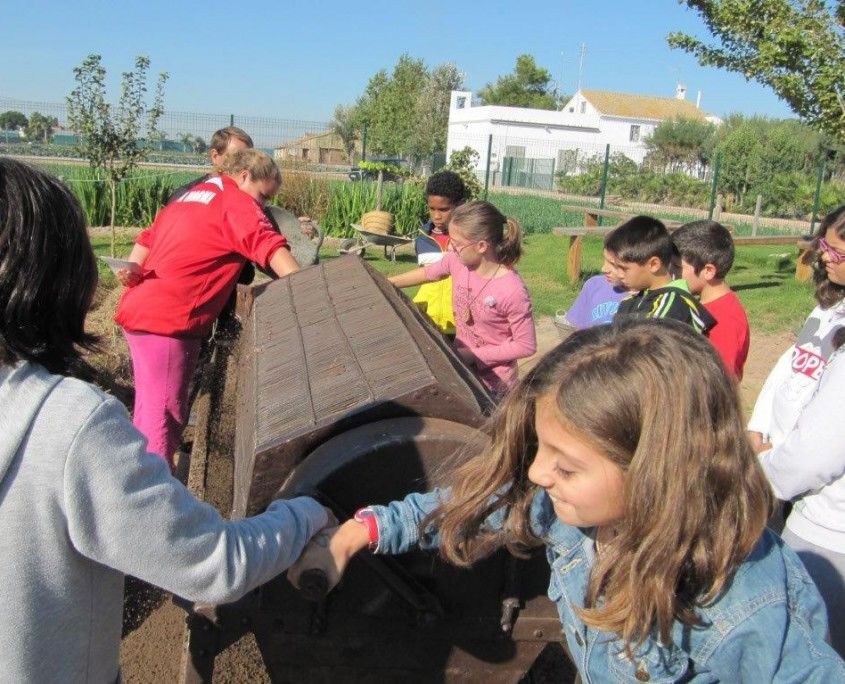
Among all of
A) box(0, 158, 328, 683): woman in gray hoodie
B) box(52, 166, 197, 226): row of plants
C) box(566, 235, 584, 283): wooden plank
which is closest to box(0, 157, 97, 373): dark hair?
box(0, 158, 328, 683): woman in gray hoodie

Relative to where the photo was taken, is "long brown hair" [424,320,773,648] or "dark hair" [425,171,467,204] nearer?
"long brown hair" [424,320,773,648]

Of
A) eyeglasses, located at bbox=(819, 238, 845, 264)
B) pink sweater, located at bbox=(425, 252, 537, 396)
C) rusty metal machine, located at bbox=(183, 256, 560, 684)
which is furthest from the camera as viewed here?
pink sweater, located at bbox=(425, 252, 537, 396)

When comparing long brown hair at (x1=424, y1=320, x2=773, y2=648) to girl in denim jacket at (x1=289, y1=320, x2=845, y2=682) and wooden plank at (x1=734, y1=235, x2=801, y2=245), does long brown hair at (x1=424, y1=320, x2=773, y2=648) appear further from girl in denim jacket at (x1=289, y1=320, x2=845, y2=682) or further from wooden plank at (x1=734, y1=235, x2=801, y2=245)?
wooden plank at (x1=734, y1=235, x2=801, y2=245)

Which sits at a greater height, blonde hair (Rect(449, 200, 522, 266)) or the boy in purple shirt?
blonde hair (Rect(449, 200, 522, 266))

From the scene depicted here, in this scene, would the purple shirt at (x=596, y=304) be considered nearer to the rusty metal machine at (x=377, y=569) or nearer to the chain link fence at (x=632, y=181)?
the rusty metal machine at (x=377, y=569)

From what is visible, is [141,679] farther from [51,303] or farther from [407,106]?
[407,106]

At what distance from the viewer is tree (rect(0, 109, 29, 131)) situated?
60.1 ft

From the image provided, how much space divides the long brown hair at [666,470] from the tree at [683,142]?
5208 cm

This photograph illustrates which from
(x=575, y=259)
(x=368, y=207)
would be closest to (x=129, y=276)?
(x=575, y=259)

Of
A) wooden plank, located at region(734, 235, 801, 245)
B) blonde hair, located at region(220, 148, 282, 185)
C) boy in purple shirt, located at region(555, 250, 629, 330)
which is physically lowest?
wooden plank, located at region(734, 235, 801, 245)

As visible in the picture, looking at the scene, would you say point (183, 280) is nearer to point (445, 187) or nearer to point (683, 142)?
point (445, 187)

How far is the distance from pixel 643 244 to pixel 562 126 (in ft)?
179

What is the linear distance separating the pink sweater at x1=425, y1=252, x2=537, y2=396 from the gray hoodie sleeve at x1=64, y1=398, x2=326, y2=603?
6.90 feet

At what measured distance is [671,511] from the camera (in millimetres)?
1332
